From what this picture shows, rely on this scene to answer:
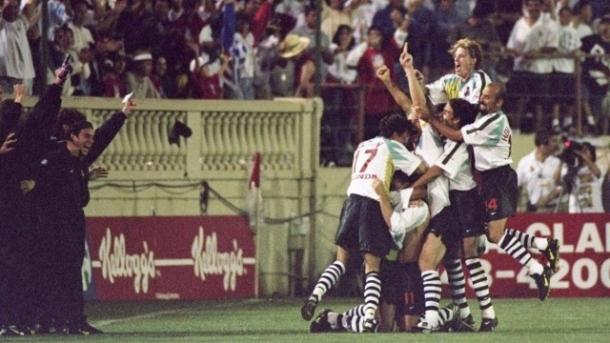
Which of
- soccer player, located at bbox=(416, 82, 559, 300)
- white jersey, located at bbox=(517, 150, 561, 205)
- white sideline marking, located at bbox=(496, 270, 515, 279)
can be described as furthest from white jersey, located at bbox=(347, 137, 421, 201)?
white jersey, located at bbox=(517, 150, 561, 205)

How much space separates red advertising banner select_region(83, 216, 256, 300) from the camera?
83.7ft

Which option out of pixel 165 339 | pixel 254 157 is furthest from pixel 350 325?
pixel 254 157

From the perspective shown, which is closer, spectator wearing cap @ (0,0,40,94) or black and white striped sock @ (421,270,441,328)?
black and white striped sock @ (421,270,441,328)

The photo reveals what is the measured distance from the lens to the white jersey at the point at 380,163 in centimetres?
1891

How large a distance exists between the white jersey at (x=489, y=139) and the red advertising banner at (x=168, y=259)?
702 centimetres

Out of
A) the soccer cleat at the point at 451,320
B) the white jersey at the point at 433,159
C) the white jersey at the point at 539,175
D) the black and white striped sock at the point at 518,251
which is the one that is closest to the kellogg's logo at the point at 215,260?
the white jersey at the point at 539,175

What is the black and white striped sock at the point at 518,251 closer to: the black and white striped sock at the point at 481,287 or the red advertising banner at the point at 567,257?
the black and white striped sock at the point at 481,287

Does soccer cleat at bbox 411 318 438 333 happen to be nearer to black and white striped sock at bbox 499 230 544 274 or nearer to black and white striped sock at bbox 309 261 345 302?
black and white striped sock at bbox 309 261 345 302

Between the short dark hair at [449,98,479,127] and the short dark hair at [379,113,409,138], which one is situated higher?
the short dark hair at [449,98,479,127]

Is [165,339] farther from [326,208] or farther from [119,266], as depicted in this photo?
[326,208]

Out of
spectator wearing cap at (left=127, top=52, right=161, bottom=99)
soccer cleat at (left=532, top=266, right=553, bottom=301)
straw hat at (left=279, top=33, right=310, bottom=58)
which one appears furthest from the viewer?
straw hat at (left=279, top=33, right=310, bottom=58)

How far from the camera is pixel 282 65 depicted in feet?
95.3

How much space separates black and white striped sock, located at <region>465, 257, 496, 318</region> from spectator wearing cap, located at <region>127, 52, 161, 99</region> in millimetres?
7938

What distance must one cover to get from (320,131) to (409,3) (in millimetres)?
2537
